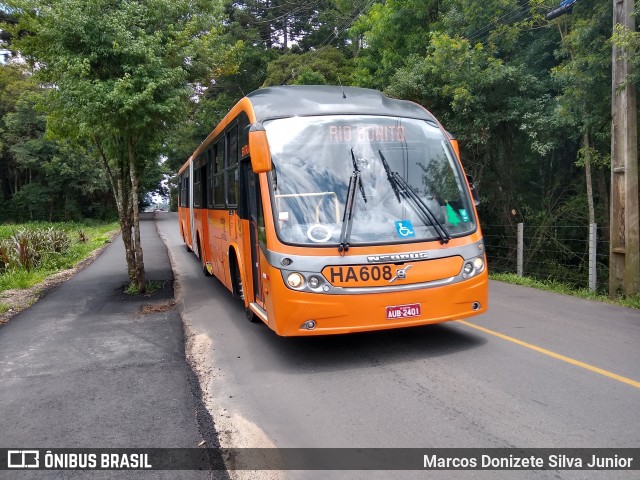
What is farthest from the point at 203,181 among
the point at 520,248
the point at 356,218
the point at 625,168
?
the point at 625,168

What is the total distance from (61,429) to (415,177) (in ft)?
14.2

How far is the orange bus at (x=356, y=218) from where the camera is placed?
5305mm

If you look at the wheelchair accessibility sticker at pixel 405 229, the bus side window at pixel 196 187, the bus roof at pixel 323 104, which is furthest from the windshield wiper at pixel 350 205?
the bus side window at pixel 196 187

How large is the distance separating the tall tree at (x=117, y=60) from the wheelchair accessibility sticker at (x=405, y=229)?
5317 millimetres

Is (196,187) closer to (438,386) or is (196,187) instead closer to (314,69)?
(438,386)

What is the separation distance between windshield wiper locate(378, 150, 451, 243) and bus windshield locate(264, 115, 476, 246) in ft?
0.04

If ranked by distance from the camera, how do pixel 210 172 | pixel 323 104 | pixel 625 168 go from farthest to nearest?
1. pixel 210 172
2. pixel 625 168
3. pixel 323 104

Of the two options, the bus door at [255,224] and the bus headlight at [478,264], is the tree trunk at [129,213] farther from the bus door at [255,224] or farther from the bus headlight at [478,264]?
the bus headlight at [478,264]

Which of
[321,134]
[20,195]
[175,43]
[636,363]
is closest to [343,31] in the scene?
[175,43]

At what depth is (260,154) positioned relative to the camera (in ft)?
18.3

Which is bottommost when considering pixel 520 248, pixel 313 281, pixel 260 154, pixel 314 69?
pixel 520 248

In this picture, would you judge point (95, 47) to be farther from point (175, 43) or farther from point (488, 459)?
point (488, 459)

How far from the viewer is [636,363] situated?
17.4 ft

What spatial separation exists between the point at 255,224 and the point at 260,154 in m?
1.12
